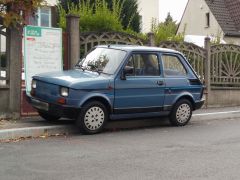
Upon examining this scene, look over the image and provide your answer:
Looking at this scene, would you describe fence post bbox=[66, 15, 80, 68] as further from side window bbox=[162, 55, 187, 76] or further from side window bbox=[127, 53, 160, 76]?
side window bbox=[162, 55, 187, 76]

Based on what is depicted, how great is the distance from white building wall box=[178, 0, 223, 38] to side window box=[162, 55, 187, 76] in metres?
26.1

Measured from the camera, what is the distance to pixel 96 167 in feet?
23.1

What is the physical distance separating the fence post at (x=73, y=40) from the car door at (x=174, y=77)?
234cm

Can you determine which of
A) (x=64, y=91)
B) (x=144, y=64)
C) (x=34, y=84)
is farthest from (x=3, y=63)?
(x=144, y=64)

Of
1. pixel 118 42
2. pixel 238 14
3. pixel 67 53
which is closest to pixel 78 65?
pixel 67 53

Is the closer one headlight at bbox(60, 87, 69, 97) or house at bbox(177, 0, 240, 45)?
headlight at bbox(60, 87, 69, 97)

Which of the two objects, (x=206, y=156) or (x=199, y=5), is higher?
(x=199, y=5)

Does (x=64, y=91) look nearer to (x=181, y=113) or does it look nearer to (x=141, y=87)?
(x=141, y=87)

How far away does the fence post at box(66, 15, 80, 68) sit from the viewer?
1223 centimetres

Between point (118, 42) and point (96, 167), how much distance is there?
6658 mm

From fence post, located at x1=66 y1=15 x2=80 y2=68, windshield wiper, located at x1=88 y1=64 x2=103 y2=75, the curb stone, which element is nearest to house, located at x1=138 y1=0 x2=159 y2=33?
fence post, located at x1=66 y1=15 x2=80 y2=68

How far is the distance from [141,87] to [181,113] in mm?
1474

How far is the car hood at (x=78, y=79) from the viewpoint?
9.57m

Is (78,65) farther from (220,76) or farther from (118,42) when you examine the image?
(220,76)
